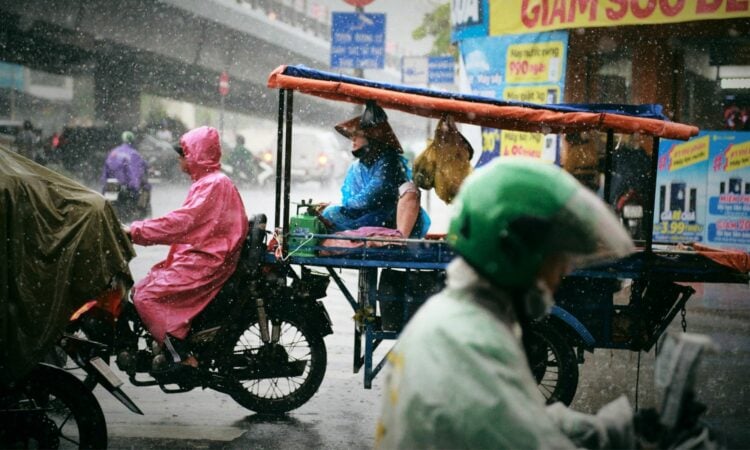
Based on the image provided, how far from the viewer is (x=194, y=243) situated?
18.2 feet

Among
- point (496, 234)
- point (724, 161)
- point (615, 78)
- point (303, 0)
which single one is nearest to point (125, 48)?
point (303, 0)

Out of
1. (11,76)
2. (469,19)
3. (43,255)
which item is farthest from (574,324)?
(11,76)

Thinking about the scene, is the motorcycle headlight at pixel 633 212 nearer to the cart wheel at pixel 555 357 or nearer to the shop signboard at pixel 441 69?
the cart wheel at pixel 555 357

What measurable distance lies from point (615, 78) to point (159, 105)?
3554 centimetres

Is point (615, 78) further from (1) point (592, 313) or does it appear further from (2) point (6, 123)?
(2) point (6, 123)

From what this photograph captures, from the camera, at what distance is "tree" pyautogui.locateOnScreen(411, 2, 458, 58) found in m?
23.6

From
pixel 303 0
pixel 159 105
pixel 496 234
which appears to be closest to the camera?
pixel 496 234

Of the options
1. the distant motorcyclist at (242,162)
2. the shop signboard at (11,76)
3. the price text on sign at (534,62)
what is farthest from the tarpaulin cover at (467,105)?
the shop signboard at (11,76)

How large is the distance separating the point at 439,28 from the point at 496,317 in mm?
23311

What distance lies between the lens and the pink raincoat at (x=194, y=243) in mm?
5398

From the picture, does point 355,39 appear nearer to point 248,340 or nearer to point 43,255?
point 248,340

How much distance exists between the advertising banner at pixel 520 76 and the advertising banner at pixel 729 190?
8.13 feet

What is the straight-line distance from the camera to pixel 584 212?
1.80m

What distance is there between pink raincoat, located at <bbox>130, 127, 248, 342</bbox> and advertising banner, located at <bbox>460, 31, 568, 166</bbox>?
26.5 ft
